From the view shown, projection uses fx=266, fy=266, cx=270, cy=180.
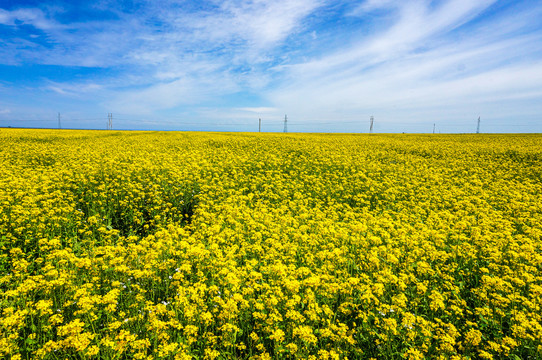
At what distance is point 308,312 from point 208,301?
62.3 inches

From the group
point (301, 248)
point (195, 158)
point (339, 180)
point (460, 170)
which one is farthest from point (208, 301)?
point (460, 170)

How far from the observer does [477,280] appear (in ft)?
16.3

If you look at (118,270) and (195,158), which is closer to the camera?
(118,270)

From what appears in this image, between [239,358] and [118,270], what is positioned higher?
[118,270]

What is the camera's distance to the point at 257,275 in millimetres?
4074

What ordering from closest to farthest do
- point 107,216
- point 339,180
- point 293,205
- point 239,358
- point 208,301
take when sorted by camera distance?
1. point 239,358
2. point 208,301
3. point 107,216
4. point 293,205
5. point 339,180

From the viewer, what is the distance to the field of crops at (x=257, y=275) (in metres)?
3.35

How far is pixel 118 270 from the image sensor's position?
4305 millimetres

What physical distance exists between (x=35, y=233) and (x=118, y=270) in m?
3.23

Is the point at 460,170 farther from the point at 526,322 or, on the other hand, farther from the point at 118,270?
the point at 118,270

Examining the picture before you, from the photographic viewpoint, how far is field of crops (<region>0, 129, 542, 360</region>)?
335 cm

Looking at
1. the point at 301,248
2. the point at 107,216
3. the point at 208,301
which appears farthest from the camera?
the point at 107,216

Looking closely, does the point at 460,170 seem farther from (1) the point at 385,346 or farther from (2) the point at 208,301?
(2) the point at 208,301

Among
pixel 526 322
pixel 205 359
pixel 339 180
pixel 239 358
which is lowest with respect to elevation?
pixel 239 358
